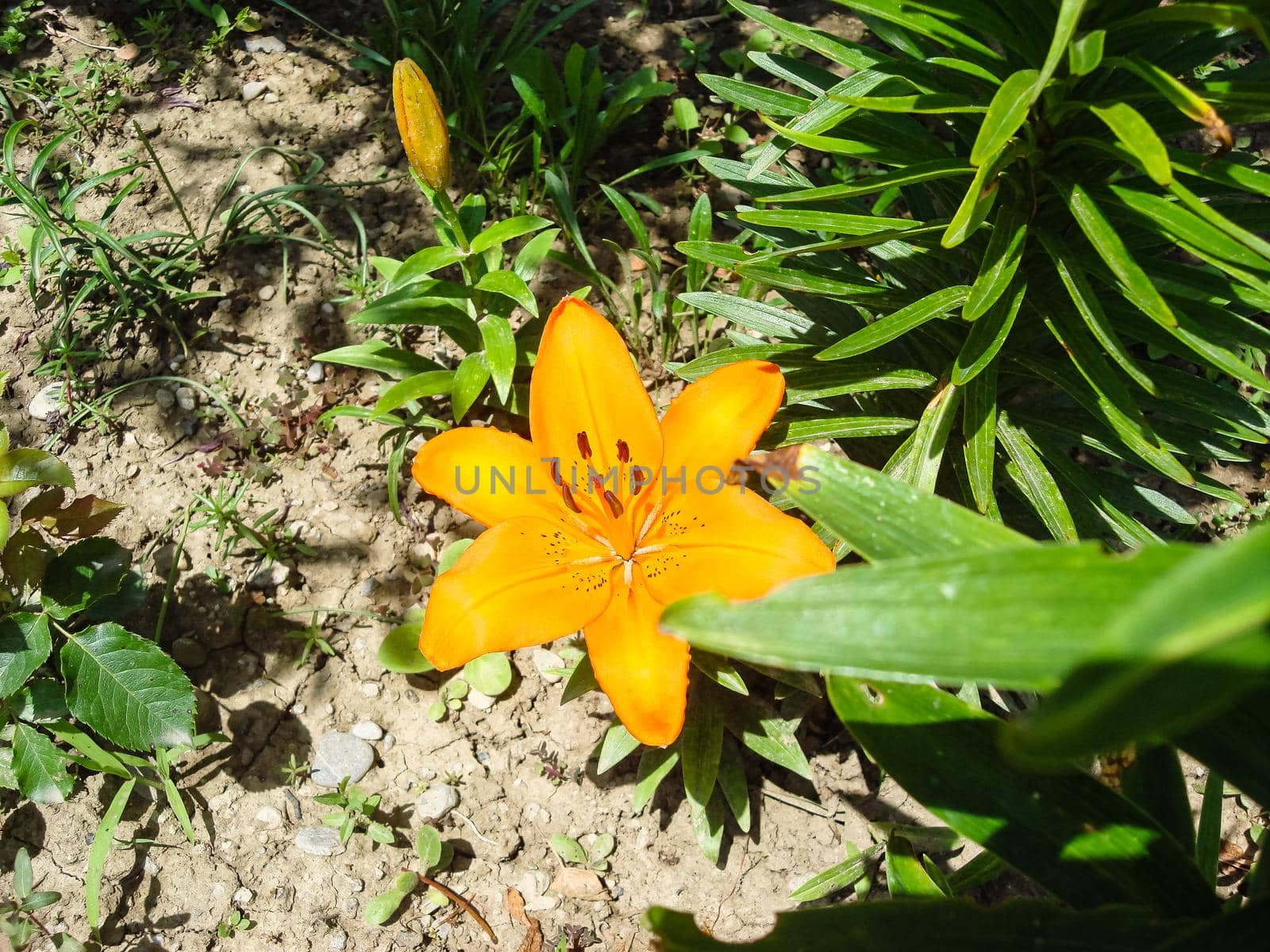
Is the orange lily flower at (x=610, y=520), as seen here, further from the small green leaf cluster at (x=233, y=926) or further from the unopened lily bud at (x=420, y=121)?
the small green leaf cluster at (x=233, y=926)

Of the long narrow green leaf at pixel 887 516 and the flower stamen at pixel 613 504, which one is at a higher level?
the long narrow green leaf at pixel 887 516

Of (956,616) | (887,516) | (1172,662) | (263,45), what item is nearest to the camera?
(1172,662)

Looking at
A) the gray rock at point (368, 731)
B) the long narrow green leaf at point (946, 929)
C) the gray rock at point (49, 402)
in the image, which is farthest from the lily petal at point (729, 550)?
the gray rock at point (49, 402)

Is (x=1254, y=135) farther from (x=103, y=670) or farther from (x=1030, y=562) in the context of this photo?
(x=103, y=670)

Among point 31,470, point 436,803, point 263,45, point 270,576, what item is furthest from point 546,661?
point 263,45

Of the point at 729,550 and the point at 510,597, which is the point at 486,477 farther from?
the point at 729,550
